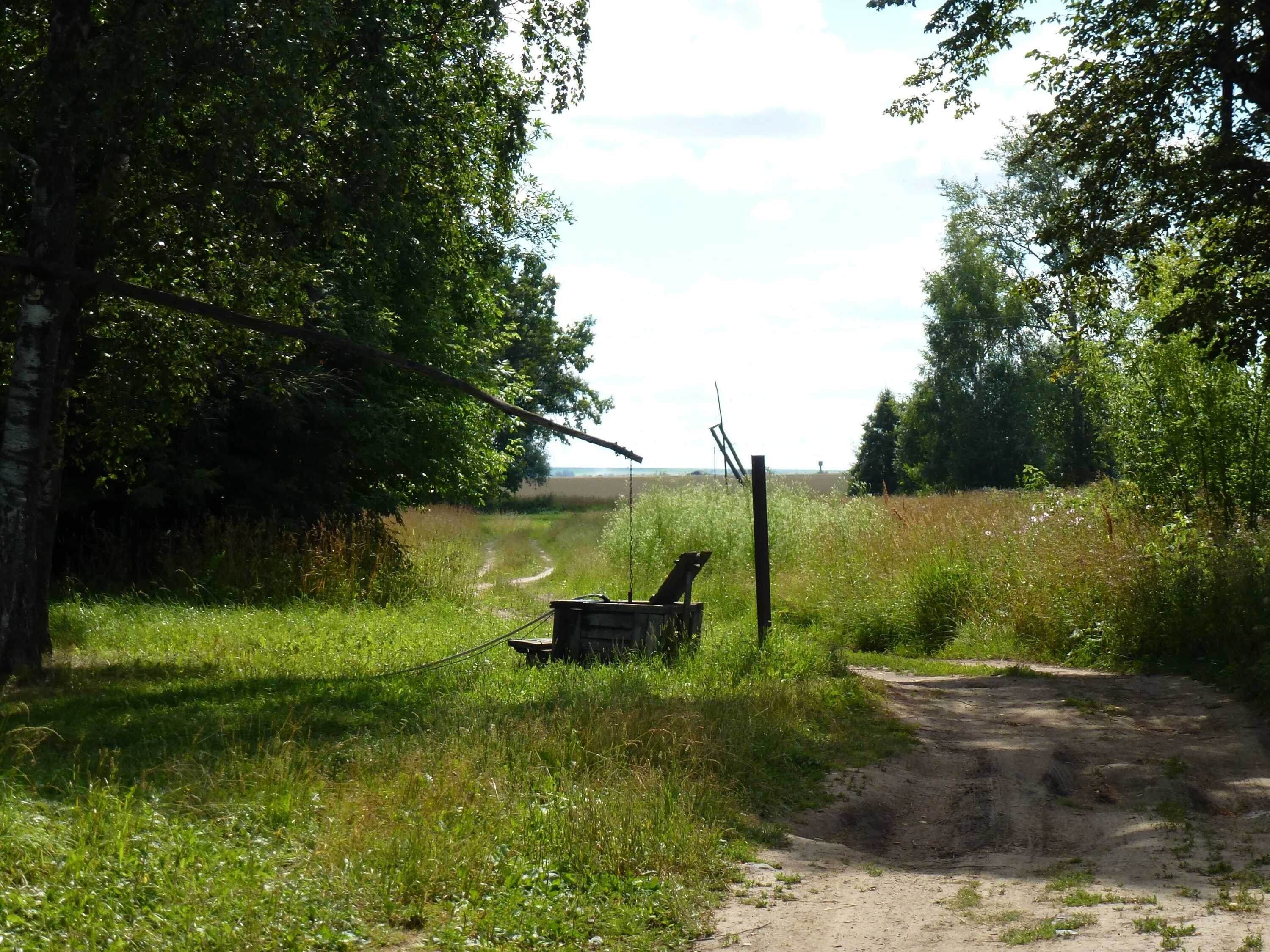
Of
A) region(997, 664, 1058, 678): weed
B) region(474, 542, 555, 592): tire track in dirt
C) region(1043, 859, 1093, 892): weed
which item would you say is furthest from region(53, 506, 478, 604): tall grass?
region(1043, 859, 1093, 892): weed

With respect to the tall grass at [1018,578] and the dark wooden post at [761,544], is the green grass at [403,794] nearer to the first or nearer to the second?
the dark wooden post at [761,544]

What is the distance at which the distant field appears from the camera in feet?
96.7

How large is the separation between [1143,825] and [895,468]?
178 ft

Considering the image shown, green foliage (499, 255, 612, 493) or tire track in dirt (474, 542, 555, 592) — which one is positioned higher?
green foliage (499, 255, 612, 493)

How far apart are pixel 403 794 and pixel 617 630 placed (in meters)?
5.23

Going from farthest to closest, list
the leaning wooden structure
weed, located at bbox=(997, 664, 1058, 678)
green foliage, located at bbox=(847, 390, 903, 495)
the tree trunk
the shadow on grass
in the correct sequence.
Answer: green foliage, located at bbox=(847, 390, 903, 495), weed, located at bbox=(997, 664, 1058, 678), the leaning wooden structure, the tree trunk, the shadow on grass

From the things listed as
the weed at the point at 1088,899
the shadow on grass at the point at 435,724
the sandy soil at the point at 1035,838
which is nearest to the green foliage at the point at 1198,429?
the sandy soil at the point at 1035,838

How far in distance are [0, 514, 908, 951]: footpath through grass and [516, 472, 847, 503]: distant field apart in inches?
649

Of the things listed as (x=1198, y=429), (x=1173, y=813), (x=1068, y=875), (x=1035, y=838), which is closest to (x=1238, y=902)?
(x=1068, y=875)

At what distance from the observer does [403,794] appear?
6.46m

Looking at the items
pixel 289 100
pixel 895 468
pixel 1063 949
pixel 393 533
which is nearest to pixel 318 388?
pixel 393 533

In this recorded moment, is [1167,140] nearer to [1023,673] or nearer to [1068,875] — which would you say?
[1023,673]

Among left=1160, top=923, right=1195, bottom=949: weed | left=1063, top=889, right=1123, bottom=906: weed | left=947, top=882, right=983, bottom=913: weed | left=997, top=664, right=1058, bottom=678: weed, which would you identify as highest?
left=997, top=664, right=1058, bottom=678: weed

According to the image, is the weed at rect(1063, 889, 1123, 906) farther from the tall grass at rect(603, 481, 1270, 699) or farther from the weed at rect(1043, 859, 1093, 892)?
the tall grass at rect(603, 481, 1270, 699)
